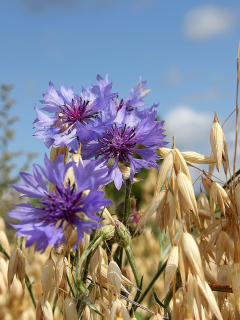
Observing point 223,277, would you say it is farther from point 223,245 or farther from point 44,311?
point 44,311

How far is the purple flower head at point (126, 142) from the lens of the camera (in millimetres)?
577

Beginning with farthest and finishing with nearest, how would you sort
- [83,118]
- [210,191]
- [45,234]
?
[83,118] < [210,191] < [45,234]

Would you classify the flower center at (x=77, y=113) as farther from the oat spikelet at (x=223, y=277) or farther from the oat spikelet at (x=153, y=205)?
the oat spikelet at (x=223, y=277)

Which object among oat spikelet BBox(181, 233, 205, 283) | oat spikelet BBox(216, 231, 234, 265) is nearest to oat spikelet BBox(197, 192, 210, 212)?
oat spikelet BBox(216, 231, 234, 265)

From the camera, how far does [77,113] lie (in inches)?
25.2

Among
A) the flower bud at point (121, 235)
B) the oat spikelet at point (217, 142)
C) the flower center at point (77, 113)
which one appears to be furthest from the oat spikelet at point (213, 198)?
the flower center at point (77, 113)

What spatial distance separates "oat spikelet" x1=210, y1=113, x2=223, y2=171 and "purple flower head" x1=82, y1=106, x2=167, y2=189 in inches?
3.0

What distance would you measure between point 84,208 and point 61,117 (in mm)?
281

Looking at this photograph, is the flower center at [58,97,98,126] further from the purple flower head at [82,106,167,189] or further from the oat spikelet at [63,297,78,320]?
the oat spikelet at [63,297,78,320]

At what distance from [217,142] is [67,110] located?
26cm

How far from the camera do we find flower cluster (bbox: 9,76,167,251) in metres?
0.40

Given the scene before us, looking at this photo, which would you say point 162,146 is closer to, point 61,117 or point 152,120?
point 152,120

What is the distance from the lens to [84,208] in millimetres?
396

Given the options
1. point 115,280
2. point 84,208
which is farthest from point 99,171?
point 115,280
